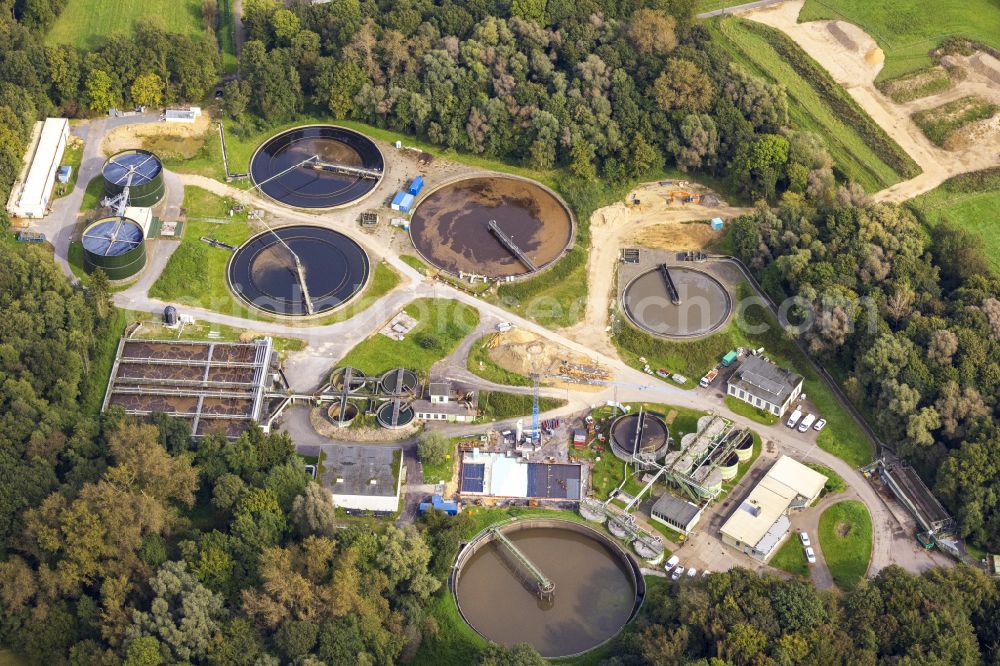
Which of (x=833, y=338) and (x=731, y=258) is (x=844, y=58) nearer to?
(x=731, y=258)

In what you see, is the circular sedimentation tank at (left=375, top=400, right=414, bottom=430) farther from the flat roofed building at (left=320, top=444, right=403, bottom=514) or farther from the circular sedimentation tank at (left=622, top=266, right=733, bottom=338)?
the circular sedimentation tank at (left=622, top=266, right=733, bottom=338)

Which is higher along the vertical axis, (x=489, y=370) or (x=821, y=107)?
(x=821, y=107)

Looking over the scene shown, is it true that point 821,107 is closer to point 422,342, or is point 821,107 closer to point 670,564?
point 422,342

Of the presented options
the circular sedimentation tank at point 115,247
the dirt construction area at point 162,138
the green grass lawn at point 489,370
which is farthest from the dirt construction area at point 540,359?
the dirt construction area at point 162,138

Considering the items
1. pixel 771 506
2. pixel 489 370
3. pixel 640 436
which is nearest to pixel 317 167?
pixel 489 370

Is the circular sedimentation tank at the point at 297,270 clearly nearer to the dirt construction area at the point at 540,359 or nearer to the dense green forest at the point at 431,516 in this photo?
the dense green forest at the point at 431,516

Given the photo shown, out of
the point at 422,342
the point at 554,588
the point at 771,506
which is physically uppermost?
the point at 771,506

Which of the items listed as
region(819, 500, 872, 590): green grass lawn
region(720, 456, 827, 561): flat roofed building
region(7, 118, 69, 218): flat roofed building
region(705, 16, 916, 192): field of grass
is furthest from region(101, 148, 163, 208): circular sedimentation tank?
region(819, 500, 872, 590): green grass lawn
